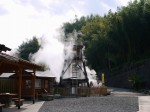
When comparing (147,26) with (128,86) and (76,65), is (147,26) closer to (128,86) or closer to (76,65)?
(128,86)

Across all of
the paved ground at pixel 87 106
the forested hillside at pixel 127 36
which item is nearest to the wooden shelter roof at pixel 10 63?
the paved ground at pixel 87 106

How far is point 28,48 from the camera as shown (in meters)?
75.1

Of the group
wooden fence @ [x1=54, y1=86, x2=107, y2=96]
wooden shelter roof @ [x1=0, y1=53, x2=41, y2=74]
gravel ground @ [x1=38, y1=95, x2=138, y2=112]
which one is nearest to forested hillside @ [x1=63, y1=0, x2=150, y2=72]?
wooden fence @ [x1=54, y1=86, x2=107, y2=96]

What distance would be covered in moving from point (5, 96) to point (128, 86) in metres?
28.5

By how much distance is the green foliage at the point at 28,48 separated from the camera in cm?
7303

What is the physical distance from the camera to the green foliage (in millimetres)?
73031

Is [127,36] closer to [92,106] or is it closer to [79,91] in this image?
[79,91]

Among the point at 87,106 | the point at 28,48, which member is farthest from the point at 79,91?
the point at 28,48

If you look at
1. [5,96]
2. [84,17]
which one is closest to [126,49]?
[5,96]

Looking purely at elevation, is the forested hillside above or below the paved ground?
above

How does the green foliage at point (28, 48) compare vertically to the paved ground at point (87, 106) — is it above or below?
above

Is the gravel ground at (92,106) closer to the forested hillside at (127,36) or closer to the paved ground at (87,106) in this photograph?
the paved ground at (87,106)

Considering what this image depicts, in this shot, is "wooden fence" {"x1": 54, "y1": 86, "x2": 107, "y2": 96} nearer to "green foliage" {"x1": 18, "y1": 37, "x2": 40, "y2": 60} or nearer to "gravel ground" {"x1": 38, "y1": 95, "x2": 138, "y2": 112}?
"gravel ground" {"x1": 38, "y1": 95, "x2": 138, "y2": 112}

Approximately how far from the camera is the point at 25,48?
74.9 m
